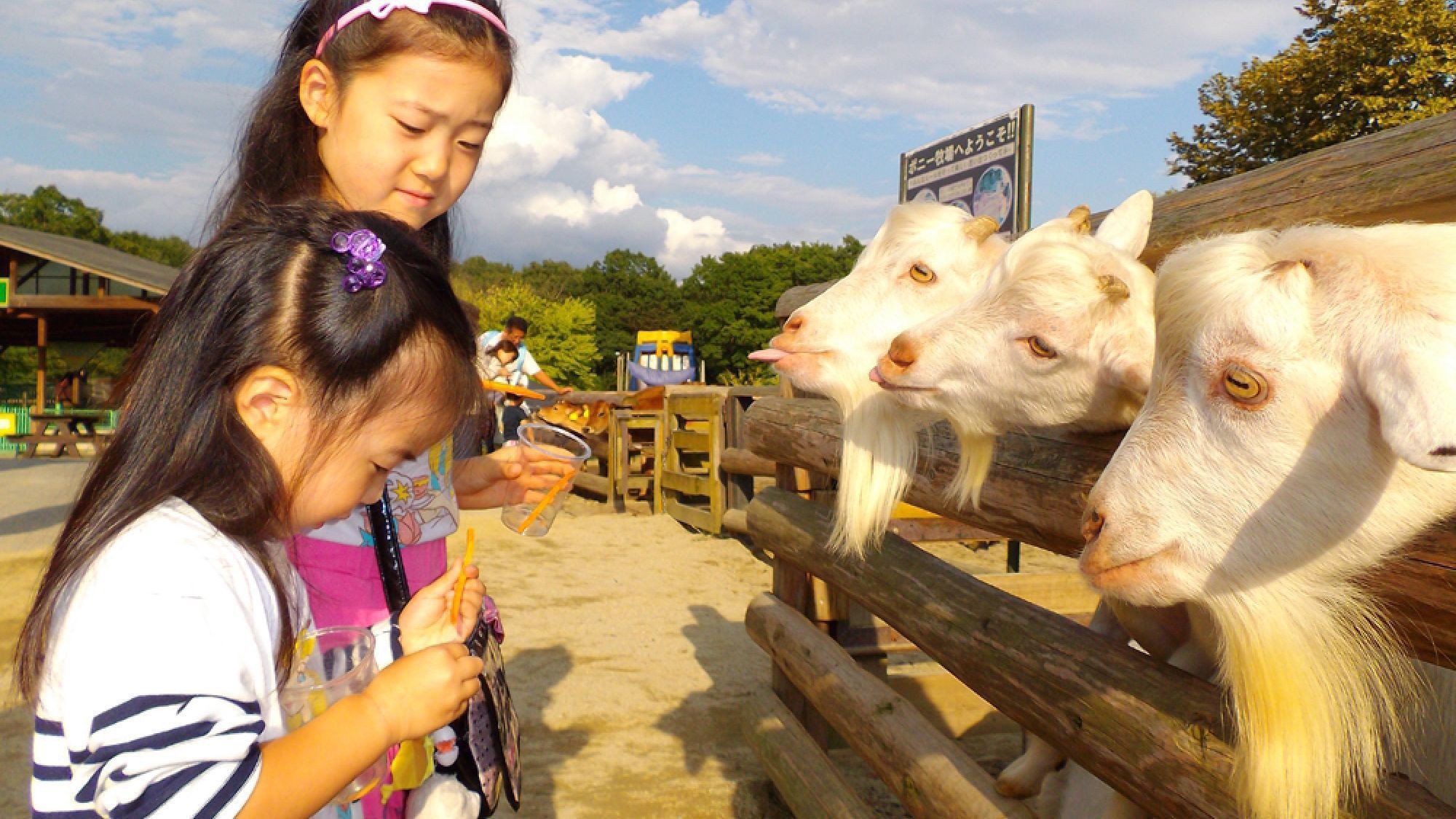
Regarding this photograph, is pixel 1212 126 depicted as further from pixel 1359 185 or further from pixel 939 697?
pixel 1359 185

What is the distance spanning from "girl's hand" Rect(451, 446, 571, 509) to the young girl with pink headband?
0.55 ft

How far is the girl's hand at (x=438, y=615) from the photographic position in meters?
1.63

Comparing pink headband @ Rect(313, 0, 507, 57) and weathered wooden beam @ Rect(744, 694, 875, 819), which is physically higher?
pink headband @ Rect(313, 0, 507, 57)

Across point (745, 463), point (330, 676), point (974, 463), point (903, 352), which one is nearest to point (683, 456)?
point (745, 463)

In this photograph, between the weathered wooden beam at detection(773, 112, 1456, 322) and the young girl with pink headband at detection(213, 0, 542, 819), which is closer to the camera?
the weathered wooden beam at detection(773, 112, 1456, 322)

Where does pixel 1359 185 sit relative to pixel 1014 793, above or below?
above

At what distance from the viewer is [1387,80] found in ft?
35.5

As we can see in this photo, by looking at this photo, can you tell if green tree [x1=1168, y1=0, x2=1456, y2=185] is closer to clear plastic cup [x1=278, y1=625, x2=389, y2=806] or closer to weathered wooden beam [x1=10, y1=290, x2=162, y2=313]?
clear plastic cup [x1=278, y1=625, x2=389, y2=806]

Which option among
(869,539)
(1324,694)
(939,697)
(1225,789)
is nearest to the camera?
(1324,694)

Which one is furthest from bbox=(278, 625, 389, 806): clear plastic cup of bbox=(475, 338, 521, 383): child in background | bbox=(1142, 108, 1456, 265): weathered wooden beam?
bbox=(475, 338, 521, 383): child in background

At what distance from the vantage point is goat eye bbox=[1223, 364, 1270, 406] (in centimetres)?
116

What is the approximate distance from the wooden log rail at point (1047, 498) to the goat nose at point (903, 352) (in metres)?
0.31

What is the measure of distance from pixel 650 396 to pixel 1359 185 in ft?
28.2

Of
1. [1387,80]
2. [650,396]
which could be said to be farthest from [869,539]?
[1387,80]
